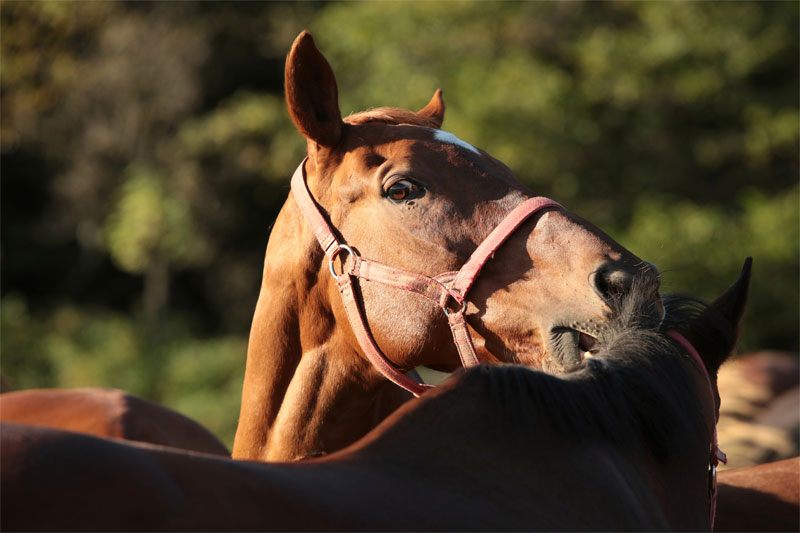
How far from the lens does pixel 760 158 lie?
14.8 meters

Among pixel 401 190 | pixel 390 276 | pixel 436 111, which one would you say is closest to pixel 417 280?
pixel 390 276

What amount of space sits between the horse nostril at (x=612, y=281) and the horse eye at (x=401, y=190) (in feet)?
2.07

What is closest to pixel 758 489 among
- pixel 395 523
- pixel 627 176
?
pixel 395 523

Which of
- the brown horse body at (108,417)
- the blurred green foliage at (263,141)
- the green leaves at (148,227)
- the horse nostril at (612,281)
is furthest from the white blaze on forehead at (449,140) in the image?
the green leaves at (148,227)

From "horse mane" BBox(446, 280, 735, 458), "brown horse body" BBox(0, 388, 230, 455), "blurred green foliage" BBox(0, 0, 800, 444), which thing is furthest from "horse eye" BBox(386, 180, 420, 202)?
"blurred green foliage" BBox(0, 0, 800, 444)

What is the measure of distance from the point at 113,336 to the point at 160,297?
221cm

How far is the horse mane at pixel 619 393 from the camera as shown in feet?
6.04

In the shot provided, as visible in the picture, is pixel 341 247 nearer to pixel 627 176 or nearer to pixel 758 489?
pixel 758 489

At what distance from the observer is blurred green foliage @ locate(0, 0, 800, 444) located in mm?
12852

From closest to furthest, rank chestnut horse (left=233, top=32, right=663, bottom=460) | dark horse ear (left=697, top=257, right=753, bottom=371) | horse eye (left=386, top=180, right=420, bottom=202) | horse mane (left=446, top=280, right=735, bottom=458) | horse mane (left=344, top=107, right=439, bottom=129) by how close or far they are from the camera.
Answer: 1. horse mane (left=446, top=280, right=735, bottom=458)
2. dark horse ear (left=697, top=257, right=753, bottom=371)
3. chestnut horse (left=233, top=32, right=663, bottom=460)
4. horse eye (left=386, top=180, right=420, bottom=202)
5. horse mane (left=344, top=107, right=439, bottom=129)

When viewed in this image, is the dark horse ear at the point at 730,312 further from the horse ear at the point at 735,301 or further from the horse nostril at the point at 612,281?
the horse nostril at the point at 612,281

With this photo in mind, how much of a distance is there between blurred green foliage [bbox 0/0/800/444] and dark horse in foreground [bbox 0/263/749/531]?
706 cm

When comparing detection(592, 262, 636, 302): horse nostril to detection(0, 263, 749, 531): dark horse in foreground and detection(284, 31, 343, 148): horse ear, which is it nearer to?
detection(0, 263, 749, 531): dark horse in foreground

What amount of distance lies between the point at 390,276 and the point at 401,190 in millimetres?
272
